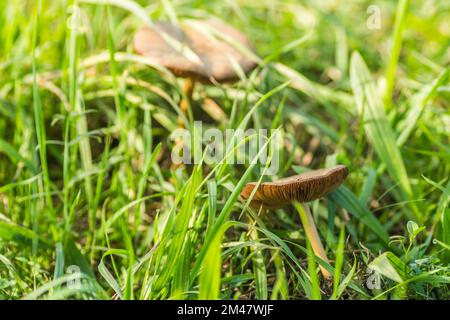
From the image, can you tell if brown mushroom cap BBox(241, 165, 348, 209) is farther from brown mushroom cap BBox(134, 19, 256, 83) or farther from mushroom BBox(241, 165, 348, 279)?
brown mushroom cap BBox(134, 19, 256, 83)
